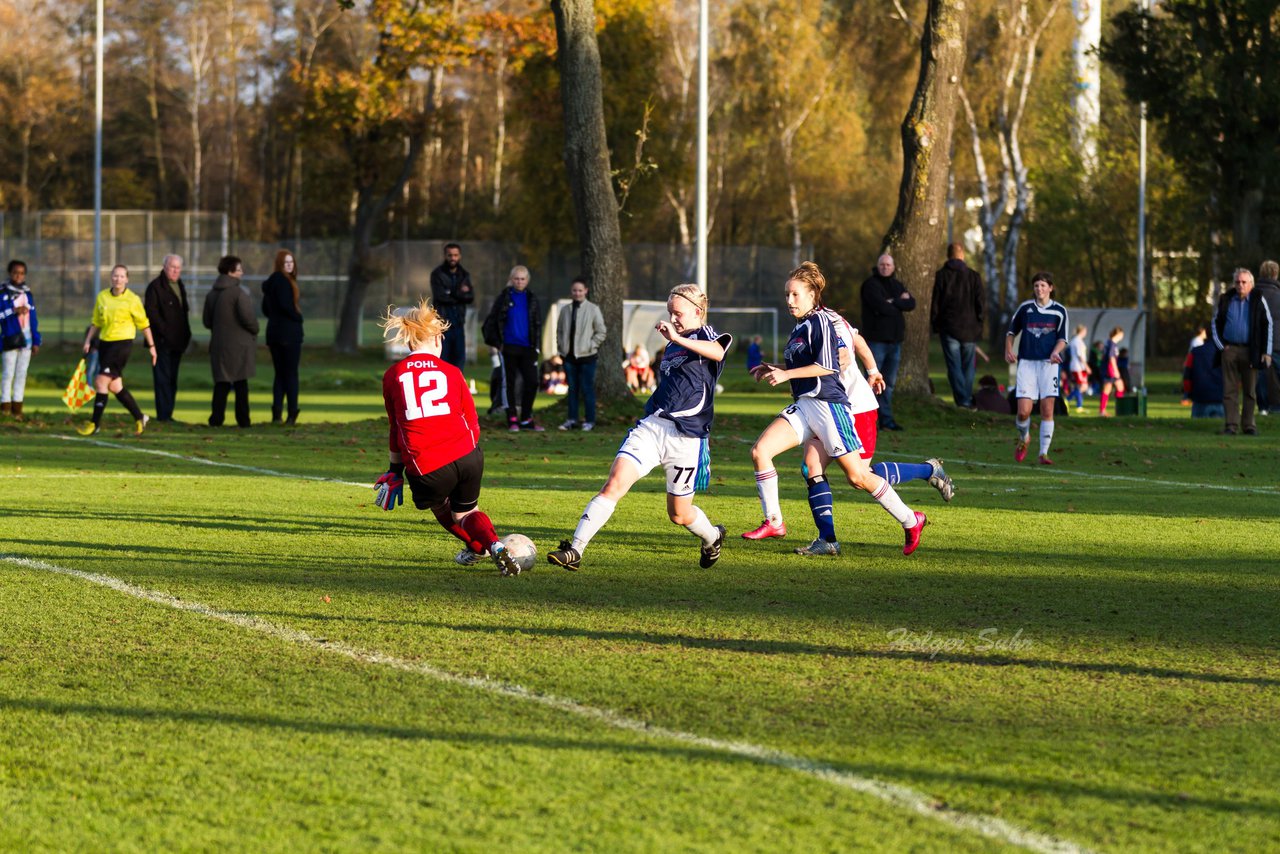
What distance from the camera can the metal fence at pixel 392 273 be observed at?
50.3 metres

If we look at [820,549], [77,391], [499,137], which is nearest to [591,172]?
[77,391]

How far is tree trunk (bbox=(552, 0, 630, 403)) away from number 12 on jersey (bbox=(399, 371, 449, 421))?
13435mm

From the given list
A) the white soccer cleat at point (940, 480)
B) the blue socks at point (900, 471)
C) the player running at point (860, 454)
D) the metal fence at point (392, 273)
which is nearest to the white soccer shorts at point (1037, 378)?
the white soccer cleat at point (940, 480)

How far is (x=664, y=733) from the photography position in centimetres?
551

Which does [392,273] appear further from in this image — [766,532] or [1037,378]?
[766,532]

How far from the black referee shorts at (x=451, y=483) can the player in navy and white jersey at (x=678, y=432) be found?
1.94 ft

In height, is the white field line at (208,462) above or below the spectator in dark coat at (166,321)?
below

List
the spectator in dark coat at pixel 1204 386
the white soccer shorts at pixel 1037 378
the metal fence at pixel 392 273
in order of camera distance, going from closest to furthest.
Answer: the white soccer shorts at pixel 1037 378, the spectator in dark coat at pixel 1204 386, the metal fence at pixel 392 273

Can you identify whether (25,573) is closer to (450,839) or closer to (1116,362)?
(450,839)

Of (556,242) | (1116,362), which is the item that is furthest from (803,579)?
(556,242)

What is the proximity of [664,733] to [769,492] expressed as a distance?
16.0ft

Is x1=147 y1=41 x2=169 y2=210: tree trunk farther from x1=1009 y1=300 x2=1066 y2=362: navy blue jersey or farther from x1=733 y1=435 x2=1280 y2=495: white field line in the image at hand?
x1=1009 y1=300 x2=1066 y2=362: navy blue jersey

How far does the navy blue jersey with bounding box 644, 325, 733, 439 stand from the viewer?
8930mm

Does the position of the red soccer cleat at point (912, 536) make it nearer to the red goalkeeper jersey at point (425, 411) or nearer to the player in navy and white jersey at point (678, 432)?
the player in navy and white jersey at point (678, 432)
